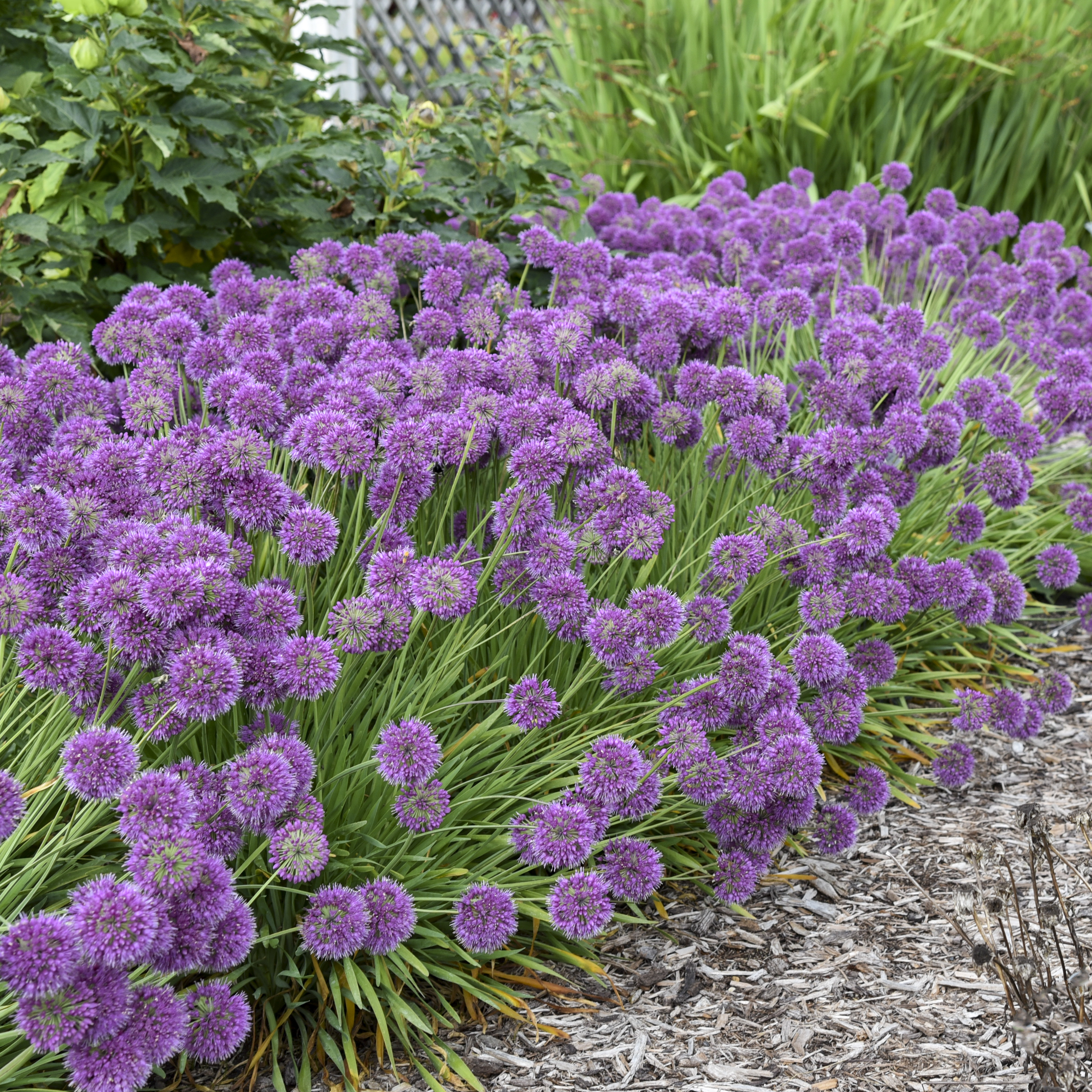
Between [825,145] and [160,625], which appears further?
[825,145]

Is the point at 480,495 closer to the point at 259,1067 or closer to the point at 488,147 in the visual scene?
the point at 259,1067

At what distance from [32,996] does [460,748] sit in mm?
1104

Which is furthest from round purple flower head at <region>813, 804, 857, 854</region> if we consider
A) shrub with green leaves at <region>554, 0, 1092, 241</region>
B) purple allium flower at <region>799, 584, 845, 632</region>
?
shrub with green leaves at <region>554, 0, 1092, 241</region>

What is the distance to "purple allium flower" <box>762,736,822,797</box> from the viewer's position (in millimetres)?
2188

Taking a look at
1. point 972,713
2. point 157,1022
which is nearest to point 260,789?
point 157,1022

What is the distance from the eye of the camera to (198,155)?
4020 mm

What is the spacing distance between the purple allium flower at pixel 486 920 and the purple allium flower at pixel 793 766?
59cm

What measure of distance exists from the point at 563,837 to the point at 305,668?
1.86 ft

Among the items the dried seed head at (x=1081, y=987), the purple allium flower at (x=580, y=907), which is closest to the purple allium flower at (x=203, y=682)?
the purple allium flower at (x=580, y=907)

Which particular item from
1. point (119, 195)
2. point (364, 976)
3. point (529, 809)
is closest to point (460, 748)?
point (529, 809)

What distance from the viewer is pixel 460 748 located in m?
2.44

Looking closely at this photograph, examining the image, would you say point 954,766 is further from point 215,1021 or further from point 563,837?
point 215,1021

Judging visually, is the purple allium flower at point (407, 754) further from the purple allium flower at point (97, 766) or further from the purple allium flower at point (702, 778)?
the purple allium flower at point (702, 778)

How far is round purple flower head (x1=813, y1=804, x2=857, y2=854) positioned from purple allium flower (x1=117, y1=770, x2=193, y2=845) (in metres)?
1.53
